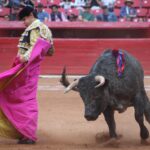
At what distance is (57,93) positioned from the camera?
10117mm

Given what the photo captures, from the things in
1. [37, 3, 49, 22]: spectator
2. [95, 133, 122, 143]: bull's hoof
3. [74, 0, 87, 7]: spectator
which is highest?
[95, 133, 122, 143]: bull's hoof

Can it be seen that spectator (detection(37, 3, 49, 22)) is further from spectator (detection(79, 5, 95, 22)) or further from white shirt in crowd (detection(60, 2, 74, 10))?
spectator (detection(79, 5, 95, 22))

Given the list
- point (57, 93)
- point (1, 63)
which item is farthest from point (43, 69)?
point (57, 93)

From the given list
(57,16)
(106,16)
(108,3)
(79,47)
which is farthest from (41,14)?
(108,3)

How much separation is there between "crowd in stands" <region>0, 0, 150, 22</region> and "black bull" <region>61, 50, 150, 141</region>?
7.84 m

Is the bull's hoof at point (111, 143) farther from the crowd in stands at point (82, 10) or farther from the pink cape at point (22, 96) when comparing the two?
the crowd in stands at point (82, 10)

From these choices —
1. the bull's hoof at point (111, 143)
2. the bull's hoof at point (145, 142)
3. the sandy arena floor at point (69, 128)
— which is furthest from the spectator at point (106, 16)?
the bull's hoof at point (111, 143)

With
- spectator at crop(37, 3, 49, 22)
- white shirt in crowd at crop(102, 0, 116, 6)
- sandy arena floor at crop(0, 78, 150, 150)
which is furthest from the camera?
white shirt in crowd at crop(102, 0, 116, 6)

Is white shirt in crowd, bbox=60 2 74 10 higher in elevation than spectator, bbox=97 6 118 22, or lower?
higher

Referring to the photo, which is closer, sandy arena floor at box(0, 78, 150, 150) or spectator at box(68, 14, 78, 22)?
sandy arena floor at box(0, 78, 150, 150)

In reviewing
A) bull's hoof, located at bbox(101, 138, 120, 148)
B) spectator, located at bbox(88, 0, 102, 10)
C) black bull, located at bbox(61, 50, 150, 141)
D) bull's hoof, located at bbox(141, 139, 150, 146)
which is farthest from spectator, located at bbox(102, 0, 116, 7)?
bull's hoof, located at bbox(101, 138, 120, 148)

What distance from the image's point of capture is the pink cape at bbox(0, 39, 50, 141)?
5.80 metres

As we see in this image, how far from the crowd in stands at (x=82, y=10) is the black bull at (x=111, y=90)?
7841mm

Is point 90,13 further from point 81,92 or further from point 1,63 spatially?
point 81,92
